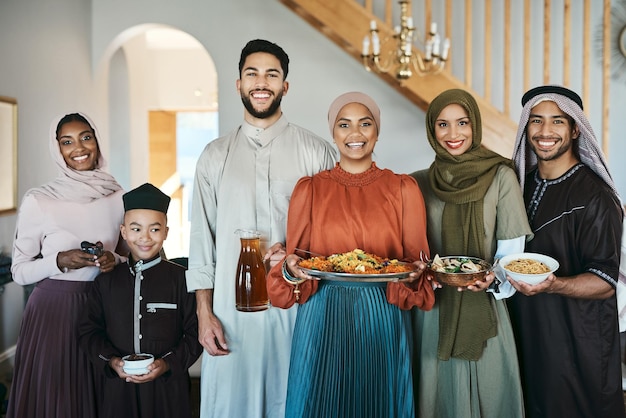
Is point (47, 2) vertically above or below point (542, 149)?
above

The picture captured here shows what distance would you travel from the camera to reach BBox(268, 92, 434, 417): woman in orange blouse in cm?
181

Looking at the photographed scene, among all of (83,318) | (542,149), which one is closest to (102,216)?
(83,318)

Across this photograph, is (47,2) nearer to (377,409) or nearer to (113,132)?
(113,132)

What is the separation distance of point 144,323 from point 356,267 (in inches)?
32.3

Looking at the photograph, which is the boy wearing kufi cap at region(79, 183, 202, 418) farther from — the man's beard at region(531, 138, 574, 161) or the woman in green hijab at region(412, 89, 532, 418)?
the man's beard at region(531, 138, 574, 161)

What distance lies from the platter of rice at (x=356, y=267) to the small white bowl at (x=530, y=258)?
290 mm

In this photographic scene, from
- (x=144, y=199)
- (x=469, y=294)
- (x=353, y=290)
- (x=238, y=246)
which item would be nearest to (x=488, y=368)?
(x=469, y=294)

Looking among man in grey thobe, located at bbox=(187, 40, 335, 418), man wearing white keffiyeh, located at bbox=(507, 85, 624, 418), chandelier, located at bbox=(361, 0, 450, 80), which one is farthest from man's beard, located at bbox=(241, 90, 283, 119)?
chandelier, located at bbox=(361, 0, 450, 80)

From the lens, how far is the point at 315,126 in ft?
17.0

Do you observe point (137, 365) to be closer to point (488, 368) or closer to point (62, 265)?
point (62, 265)

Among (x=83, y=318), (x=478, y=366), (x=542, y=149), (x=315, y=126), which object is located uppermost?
(x=315, y=126)

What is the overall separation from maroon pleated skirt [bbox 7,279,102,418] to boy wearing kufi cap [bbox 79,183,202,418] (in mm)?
111

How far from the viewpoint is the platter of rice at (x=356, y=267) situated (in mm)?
1671

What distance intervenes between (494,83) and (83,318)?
4.17m
